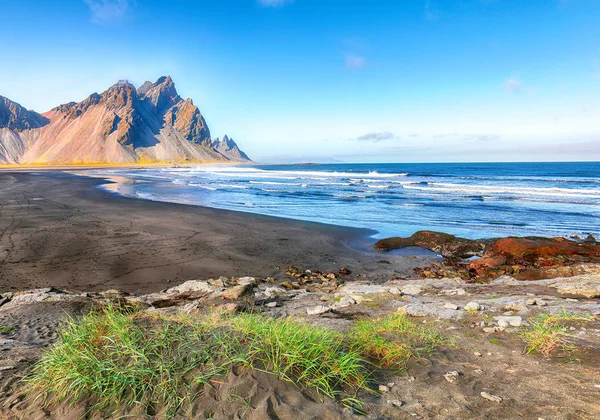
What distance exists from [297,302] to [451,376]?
11.9 feet

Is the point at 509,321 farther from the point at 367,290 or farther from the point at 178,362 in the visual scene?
the point at 178,362

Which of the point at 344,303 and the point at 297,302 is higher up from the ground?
the point at 344,303

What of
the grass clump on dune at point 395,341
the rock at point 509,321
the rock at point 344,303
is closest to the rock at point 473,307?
the rock at point 509,321

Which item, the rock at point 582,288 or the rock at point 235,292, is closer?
the rock at point 582,288

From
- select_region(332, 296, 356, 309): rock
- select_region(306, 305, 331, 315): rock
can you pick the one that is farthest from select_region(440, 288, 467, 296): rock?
select_region(306, 305, 331, 315): rock

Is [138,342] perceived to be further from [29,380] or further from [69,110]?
[69,110]

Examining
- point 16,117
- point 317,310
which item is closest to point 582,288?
point 317,310

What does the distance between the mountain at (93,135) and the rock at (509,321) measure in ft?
471

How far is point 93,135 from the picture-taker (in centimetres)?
13950

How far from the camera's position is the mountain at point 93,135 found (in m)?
130

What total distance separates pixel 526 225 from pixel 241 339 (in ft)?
61.3

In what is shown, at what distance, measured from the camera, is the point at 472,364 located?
11.4ft

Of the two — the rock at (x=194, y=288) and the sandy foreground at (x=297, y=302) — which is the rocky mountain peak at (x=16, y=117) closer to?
the sandy foreground at (x=297, y=302)

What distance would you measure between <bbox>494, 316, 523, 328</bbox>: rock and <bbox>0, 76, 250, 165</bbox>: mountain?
143706 mm
